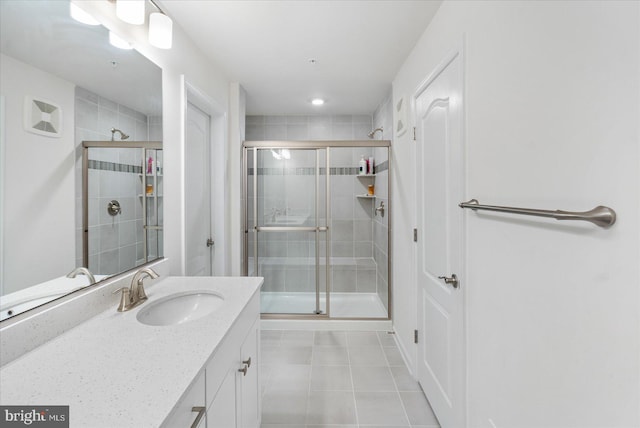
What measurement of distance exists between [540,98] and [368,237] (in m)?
2.80

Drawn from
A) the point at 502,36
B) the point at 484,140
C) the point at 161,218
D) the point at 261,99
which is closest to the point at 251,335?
the point at 161,218

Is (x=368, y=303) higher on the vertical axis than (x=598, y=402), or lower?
lower

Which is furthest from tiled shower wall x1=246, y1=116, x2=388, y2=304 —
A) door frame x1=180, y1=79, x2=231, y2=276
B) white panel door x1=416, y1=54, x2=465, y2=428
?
white panel door x1=416, y1=54, x2=465, y2=428

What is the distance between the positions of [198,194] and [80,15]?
4.37 feet

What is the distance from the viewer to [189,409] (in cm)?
76

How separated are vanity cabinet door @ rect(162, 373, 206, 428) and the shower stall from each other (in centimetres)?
222

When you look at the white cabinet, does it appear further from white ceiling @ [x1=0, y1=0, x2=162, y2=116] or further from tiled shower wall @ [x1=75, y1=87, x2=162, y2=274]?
white ceiling @ [x1=0, y1=0, x2=162, y2=116]

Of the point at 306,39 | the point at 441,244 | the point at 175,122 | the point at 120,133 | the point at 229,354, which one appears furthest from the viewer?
the point at 306,39

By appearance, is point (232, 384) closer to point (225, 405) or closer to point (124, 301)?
point (225, 405)

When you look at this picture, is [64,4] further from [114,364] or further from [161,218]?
[114,364]

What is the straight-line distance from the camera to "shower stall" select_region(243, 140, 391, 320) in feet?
10.1

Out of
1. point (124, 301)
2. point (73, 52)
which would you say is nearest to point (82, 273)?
point (124, 301)

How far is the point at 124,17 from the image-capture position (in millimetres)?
1297

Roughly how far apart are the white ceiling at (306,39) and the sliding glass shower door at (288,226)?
0.75m
